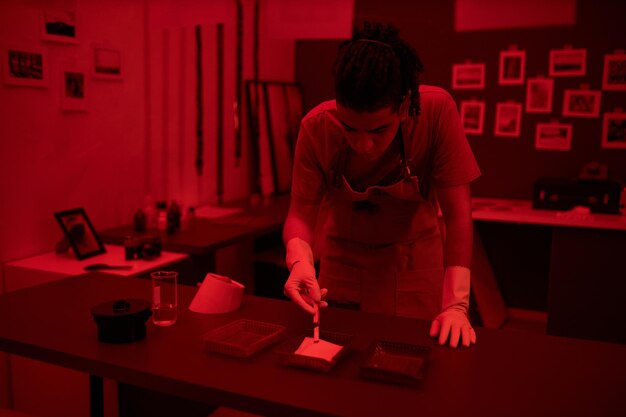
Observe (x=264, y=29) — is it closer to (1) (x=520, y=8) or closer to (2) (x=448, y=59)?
(2) (x=448, y=59)

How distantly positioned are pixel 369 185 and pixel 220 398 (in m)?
0.87

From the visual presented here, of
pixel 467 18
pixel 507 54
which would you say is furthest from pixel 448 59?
A: pixel 467 18

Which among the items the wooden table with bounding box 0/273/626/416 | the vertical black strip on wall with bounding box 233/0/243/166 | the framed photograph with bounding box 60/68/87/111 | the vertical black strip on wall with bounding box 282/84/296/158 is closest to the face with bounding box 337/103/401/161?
the wooden table with bounding box 0/273/626/416

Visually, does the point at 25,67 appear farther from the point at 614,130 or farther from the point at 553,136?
the point at 614,130

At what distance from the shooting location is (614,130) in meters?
3.73

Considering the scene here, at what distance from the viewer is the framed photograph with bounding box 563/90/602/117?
375 centimetres

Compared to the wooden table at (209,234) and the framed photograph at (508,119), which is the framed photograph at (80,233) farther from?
the framed photograph at (508,119)

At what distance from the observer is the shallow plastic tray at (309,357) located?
47.9 inches

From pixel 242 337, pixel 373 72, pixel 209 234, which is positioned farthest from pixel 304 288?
pixel 209 234

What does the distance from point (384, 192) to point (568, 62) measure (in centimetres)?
262

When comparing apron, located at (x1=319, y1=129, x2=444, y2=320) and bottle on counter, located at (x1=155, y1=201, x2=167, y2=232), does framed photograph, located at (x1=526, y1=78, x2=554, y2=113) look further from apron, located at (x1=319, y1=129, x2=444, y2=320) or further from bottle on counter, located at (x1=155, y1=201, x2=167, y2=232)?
bottle on counter, located at (x1=155, y1=201, x2=167, y2=232)

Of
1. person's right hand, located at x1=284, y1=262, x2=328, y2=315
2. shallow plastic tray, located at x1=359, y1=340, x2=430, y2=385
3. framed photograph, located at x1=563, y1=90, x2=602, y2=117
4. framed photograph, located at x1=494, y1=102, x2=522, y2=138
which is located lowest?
shallow plastic tray, located at x1=359, y1=340, x2=430, y2=385

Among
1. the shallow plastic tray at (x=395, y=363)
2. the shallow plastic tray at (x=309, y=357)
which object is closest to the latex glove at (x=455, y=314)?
the shallow plastic tray at (x=395, y=363)

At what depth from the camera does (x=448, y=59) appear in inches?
160
